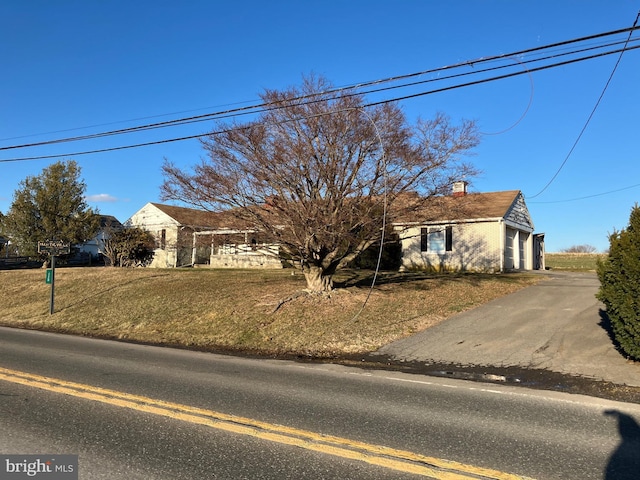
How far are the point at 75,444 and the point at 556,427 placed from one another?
4933 millimetres

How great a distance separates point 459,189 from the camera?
15.9 meters

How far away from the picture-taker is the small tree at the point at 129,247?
3244cm

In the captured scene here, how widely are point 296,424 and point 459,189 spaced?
1263 cm

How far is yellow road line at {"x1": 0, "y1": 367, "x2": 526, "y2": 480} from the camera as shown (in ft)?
12.6

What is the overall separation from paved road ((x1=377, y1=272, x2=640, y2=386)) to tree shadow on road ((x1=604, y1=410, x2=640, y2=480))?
7.65 feet

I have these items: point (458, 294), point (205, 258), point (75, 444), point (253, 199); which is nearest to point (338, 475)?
point (75, 444)

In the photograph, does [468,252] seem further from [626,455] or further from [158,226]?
[158,226]

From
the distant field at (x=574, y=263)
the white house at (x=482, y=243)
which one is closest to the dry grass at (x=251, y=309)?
the white house at (x=482, y=243)

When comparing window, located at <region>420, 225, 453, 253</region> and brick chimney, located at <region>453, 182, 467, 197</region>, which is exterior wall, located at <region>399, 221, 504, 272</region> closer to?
window, located at <region>420, 225, 453, 253</region>

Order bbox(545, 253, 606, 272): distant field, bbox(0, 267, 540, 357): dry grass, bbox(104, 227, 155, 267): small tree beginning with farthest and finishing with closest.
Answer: bbox(104, 227, 155, 267): small tree → bbox(545, 253, 606, 272): distant field → bbox(0, 267, 540, 357): dry grass

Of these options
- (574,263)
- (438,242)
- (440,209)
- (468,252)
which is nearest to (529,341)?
(440,209)

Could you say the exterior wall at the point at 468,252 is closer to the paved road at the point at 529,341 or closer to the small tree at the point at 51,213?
the paved road at the point at 529,341

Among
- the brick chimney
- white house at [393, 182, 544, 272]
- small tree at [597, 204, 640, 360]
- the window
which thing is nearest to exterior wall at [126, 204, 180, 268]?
white house at [393, 182, 544, 272]

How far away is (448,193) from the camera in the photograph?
569 inches
